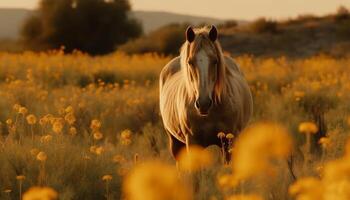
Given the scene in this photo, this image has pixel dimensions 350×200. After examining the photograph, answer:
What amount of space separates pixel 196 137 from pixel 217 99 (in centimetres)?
39

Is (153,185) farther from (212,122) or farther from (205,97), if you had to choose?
(212,122)

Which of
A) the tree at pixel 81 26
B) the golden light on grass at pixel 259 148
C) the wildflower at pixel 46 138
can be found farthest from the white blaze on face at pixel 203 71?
the tree at pixel 81 26

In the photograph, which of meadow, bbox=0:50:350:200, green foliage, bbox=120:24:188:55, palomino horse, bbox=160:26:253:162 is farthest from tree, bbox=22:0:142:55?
palomino horse, bbox=160:26:253:162

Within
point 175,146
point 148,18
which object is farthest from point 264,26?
point 148,18

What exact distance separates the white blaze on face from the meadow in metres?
0.50

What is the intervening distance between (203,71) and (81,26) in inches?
1094

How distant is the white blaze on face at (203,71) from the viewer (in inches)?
201

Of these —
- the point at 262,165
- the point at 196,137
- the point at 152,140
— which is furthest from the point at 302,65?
the point at 262,165

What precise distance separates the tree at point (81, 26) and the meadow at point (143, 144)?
15137 mm

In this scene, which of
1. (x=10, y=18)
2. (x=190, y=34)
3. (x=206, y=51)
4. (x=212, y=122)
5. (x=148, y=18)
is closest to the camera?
(x=206, y=51)

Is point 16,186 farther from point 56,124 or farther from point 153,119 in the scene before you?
point 153,119

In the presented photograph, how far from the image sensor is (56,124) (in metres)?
5.08

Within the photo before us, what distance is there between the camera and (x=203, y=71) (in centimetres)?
512

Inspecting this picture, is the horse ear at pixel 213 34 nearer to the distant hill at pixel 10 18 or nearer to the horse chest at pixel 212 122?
the horse chest at pixel 212 122
